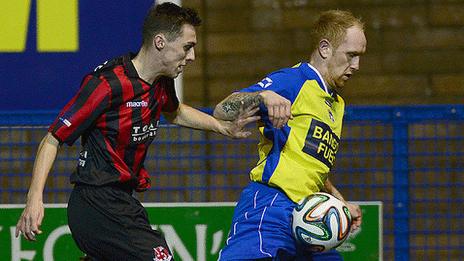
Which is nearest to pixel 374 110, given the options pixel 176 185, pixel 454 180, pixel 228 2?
pixel 454 180

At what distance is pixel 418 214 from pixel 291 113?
2.19m

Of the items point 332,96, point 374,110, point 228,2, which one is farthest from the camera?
point 228,2

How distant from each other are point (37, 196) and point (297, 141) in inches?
47.0

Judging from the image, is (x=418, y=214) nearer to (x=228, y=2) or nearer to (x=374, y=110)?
(x=374, y=110)

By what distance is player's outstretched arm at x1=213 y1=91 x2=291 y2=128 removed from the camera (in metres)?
4.99

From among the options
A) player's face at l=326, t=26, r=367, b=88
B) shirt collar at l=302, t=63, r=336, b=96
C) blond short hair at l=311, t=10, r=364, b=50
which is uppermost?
blond short hair at l=311, t=10, r=364, b=50

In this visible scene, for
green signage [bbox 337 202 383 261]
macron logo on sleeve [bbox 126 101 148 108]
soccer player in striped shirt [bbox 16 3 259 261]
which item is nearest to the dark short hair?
soccer player in striped shirt [bbox 16 3 259 261]

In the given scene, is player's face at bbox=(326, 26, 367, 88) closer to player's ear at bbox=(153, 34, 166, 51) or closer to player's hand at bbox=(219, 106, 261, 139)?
player's hand at bbox=(219, 106, 261, 139)

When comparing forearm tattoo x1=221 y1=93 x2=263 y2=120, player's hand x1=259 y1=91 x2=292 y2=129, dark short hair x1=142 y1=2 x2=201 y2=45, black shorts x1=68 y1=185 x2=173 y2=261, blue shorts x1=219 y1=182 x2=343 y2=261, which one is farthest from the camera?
dark short hair x1=142 y1=2 x2=201 y2=45

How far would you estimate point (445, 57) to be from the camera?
855cm

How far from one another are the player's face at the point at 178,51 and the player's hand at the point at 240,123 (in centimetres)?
33

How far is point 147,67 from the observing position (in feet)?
18.4

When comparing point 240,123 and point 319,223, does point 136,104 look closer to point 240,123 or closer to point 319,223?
point 240,123

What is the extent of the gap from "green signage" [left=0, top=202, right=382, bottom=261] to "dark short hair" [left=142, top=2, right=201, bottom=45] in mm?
1532
